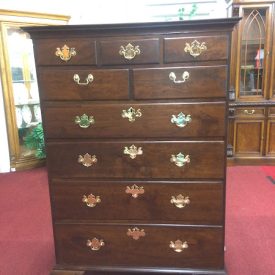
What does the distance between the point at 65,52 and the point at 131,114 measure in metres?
0.42

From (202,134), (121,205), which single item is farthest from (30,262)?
(202,134)

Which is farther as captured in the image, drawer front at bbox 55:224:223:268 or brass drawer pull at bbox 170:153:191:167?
drawer front at bbox 55:224:223:268

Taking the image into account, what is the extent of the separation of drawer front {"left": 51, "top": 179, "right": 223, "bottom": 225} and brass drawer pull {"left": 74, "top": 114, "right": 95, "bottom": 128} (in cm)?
30

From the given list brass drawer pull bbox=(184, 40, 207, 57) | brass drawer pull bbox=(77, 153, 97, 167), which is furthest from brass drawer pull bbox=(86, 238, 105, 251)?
brass drawer pull bbox=(184, 40, 207, 57)

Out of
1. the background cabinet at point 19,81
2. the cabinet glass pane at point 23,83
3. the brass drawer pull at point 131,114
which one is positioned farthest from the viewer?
the cabinet glass pane at point 23,83

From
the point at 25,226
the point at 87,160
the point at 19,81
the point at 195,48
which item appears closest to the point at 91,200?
the point at 87,160

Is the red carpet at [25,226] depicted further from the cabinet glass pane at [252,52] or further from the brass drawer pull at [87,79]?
the cabinet glass pane at [252,52]

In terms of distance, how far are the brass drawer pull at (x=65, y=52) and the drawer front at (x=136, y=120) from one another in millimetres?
225

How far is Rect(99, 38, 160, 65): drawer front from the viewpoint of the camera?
1.36 meters

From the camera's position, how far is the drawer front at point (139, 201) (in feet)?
4.92

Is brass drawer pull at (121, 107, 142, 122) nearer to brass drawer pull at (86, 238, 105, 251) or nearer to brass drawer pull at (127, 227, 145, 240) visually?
brass drawer pull at (127, 227, 145, 240)

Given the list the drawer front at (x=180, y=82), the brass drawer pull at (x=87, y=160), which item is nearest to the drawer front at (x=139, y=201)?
the brass drawer pull at (x=87, y=160)

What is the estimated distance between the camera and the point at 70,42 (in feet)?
4.56

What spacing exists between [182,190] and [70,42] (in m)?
0.89
